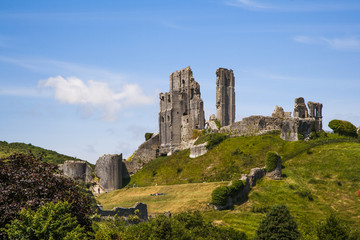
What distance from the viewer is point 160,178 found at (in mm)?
75750

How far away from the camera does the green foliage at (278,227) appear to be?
40.2 metres

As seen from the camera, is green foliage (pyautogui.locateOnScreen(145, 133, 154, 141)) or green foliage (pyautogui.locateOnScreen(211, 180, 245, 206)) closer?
green foliage (pyautogui.locateOnScreen(211, 180, 245, 206))

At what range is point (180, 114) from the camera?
89.3 m

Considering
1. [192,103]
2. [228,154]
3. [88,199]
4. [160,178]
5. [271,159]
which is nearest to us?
[88,199]

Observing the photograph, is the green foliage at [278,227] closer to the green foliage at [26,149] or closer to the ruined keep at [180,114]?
the ruined keep at [180,114]

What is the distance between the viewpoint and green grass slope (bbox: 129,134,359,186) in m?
65.1

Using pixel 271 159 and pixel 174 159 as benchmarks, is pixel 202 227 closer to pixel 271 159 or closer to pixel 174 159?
pixel 271 159

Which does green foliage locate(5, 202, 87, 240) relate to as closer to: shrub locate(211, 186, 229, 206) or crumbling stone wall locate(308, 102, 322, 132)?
shrub locate(211, 186, 229, 206)

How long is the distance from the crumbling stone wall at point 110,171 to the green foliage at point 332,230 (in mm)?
45558

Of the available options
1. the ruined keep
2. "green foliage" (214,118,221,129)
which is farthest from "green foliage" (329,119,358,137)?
the ruined keep

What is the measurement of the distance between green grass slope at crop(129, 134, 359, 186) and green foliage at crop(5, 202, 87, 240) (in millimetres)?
39234

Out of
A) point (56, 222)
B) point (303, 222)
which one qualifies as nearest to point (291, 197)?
point (303, 222)

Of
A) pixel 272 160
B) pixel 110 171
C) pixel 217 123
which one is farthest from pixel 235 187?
pixel 217 123

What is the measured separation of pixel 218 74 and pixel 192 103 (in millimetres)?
6819
